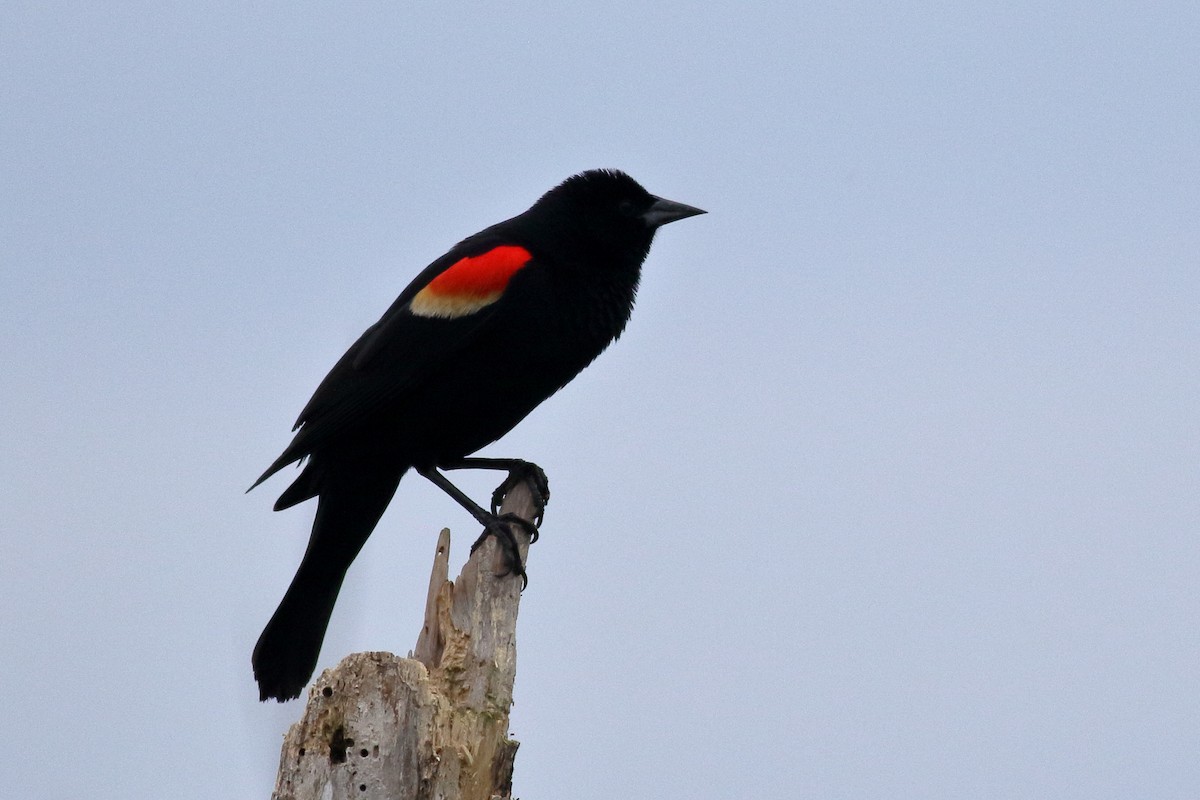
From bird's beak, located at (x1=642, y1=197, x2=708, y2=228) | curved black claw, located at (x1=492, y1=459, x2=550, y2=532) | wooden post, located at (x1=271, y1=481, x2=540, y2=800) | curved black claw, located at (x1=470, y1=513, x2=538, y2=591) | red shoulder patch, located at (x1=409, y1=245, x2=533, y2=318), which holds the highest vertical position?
bird's beak, located at (x1=642, y1=197, x2=708, y2=228)

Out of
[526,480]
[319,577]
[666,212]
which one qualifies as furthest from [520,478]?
[666,212]

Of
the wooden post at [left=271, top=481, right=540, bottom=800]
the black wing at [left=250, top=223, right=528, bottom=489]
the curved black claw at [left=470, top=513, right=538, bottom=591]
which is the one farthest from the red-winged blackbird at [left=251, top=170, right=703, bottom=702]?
the wooden post at [left=271, top=481, right=540, bottom=800]

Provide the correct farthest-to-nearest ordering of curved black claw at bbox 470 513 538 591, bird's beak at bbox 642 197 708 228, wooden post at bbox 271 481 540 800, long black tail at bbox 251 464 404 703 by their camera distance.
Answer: bird's beak at bbox 642 197 708 228 → long black tail at bbox 251 464 404 703 → curved black claw at bbox 470 513 538 591 → wooden post at bbox 271 481 540 800

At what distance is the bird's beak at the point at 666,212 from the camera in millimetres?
6336

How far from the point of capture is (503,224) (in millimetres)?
6258

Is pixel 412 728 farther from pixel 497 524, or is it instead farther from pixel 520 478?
pixel 520 478

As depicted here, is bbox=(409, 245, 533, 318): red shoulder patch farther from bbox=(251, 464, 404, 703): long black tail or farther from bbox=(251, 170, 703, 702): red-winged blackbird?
bbox=(251, 464, 404, 703): long black tail

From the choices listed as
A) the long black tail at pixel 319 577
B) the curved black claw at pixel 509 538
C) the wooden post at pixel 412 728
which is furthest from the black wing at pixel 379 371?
the wooden post at pixel 412 728

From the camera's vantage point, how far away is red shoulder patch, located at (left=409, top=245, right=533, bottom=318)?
18.7ft

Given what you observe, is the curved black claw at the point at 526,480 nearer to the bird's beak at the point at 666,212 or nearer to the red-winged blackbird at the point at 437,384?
the red-winged blackbird at the point at 437,384

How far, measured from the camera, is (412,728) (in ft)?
13.1

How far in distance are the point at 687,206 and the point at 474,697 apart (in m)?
2.94

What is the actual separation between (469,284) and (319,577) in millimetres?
1407

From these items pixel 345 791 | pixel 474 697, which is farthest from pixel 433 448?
pixel 345 791
